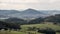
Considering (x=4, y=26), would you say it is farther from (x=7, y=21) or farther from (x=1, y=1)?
(x=1, y=1)

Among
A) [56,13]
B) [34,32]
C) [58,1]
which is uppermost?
[58,1]

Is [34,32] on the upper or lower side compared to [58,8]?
lower

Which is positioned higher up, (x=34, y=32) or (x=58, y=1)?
(x=58, y=1)

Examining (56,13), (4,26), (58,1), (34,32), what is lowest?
(34,32)

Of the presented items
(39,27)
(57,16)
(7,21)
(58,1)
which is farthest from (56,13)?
(7,21)

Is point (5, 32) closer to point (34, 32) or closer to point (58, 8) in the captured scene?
point (34, 32)

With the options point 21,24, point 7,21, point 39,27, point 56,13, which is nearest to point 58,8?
point 56,13

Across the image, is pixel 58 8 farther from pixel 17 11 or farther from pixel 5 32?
pixel 5 32
